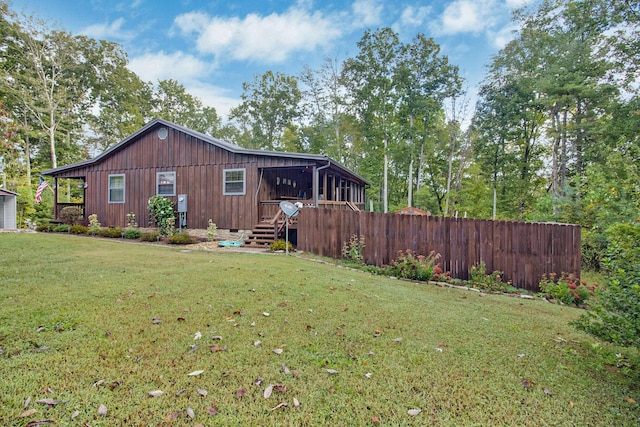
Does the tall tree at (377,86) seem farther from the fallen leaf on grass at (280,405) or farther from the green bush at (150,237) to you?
the fallen leaf on grass at (280,405)

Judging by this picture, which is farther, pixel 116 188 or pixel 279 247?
pixel 116 188

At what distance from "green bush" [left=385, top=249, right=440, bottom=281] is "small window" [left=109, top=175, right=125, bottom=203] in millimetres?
13057

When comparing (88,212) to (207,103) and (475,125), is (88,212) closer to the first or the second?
(207,103)

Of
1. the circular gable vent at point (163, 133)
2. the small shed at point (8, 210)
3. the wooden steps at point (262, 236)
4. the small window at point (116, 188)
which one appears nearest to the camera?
the wooden steps at point (262, 236)

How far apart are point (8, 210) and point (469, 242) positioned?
23.9 meters

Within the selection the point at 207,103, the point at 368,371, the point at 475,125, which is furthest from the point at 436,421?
the point at 207,103

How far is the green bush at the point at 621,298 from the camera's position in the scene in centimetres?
257

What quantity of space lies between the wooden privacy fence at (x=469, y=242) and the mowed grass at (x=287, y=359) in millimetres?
2650

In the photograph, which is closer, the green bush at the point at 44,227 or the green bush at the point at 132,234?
the green bush at the point at 132,234

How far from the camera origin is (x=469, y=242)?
301 inches

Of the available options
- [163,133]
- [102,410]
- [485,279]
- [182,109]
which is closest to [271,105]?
[182,109]

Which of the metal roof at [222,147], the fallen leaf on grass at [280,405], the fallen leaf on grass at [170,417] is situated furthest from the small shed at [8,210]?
the fallen leaf on grass at [280,405]

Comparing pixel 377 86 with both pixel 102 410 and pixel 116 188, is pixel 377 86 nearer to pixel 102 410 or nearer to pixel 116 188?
pixel 116 188

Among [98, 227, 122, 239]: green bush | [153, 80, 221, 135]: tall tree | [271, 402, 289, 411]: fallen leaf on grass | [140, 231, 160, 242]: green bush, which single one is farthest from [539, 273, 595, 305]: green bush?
[153, 80, 221, 135]: tall tree
